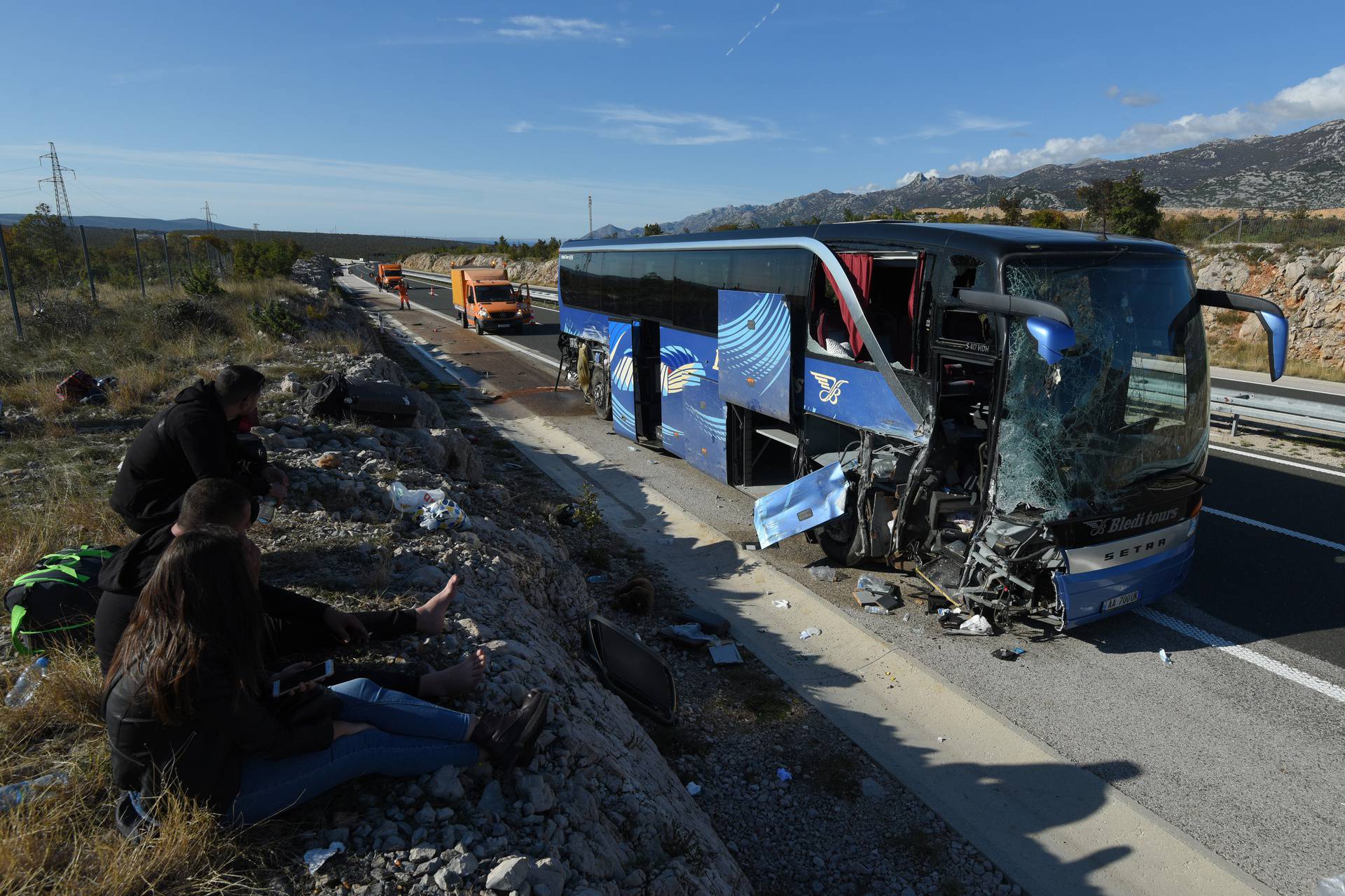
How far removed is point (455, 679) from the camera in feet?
11.8

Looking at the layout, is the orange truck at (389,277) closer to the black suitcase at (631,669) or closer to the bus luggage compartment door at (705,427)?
the bus luggage compartment door at (705,427)

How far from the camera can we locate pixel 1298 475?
1014 cm

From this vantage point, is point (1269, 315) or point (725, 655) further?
point (1269, 315)

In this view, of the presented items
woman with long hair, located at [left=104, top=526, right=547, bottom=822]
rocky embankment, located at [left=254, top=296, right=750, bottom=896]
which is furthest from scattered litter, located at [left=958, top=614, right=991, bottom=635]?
woman with long hair, located at [left=104, top=526, right=547, bottom=822]

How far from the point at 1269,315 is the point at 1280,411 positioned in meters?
7.19

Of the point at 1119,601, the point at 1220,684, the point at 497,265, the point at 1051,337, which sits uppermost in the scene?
the point at 497,265

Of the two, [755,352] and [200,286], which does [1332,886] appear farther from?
[200,286]

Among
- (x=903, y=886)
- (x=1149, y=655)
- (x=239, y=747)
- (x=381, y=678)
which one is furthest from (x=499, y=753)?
(x=1149, y=655)

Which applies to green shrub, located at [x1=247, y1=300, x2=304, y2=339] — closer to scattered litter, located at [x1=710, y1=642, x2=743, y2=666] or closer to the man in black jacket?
the man in black jacket

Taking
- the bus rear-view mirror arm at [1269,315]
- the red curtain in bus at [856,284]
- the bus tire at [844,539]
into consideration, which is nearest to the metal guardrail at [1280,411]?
the bus rear-view mirror arm at [1269,315]

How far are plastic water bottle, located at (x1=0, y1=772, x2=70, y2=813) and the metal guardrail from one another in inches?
565

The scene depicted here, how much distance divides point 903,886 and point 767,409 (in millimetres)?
5452

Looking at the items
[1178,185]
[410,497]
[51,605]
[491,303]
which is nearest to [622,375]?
[410,497]

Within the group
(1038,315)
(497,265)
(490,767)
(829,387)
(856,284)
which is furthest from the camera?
(497,265)
